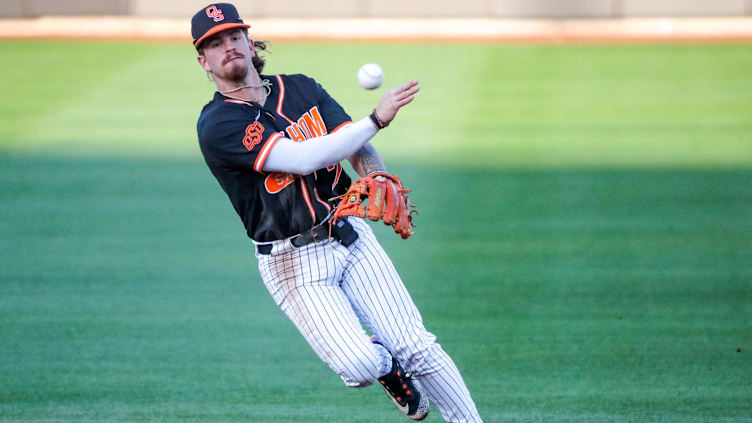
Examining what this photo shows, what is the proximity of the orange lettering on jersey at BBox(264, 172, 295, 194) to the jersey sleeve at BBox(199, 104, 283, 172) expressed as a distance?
154mm

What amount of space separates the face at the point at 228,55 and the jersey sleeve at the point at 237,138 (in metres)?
0.16

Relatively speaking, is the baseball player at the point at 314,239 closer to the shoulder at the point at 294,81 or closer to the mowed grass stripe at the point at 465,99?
the shoulder at the point at 294,81

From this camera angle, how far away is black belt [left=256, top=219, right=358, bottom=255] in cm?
444

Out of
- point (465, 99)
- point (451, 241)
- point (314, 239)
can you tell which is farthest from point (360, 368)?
point (465, 99)

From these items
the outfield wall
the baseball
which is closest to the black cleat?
the baseball

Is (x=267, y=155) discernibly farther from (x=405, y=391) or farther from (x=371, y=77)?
(x=405, y=391)

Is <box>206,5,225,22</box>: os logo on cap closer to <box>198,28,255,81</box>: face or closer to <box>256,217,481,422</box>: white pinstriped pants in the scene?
<box>198,28,255,81</box>: face

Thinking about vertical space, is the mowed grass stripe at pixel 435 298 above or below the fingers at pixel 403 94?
below

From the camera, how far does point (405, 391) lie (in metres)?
4.58

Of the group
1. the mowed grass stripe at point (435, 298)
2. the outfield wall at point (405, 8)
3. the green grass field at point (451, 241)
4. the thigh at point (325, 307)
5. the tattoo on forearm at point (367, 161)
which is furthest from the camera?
the outfield wall at point (405, 8)

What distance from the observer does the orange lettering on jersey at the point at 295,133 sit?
448 cm

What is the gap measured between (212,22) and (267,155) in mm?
696

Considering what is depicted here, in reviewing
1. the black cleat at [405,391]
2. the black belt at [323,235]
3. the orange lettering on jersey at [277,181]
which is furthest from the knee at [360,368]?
the orange lettering on jersey at [277,181]

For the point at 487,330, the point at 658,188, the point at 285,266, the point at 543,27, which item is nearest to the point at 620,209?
the point at 658,188
